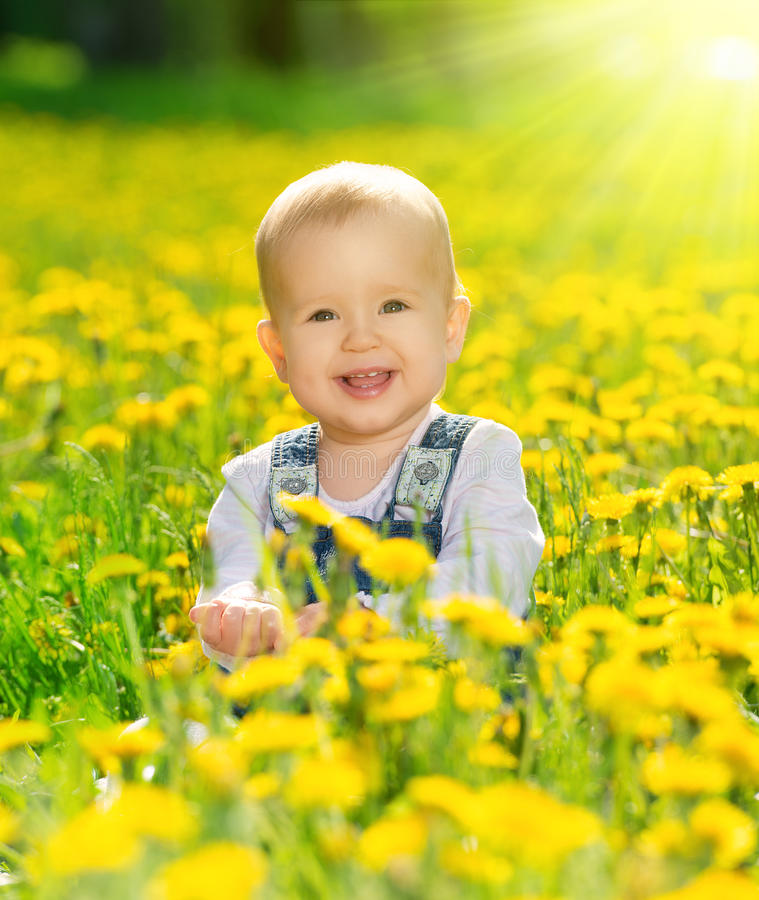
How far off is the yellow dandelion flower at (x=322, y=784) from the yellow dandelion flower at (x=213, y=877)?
0.07 m

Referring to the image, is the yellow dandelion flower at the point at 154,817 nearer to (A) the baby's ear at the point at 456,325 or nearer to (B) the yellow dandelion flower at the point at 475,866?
(B) the yellow dandelion flower at the point at 475,866

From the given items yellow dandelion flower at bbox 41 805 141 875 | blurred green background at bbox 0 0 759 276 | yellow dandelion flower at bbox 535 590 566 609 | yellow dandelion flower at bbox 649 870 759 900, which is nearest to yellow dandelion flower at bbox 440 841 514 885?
yellow dandelion flower at bbox 649 870 759 900

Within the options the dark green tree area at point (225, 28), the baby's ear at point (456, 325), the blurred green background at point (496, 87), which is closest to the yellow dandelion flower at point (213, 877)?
the baby's ear at point (456, 325)

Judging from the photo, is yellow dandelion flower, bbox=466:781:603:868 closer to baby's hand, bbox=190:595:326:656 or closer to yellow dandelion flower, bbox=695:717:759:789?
yellow dandelion flower, bbox=695:717:759:789

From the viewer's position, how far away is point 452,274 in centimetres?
190

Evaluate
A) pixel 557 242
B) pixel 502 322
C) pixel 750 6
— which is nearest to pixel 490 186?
pixel 557 242

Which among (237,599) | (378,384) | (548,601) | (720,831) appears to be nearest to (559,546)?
(548,601)

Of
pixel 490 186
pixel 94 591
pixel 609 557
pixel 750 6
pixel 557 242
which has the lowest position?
pixel 94 591

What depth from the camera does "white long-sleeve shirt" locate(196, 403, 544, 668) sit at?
164 cm

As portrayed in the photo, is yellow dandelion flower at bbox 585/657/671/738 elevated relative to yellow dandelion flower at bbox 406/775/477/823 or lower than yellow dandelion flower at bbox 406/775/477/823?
elevated

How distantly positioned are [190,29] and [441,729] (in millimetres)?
27493

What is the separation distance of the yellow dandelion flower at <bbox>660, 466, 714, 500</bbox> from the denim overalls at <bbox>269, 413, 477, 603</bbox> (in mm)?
360

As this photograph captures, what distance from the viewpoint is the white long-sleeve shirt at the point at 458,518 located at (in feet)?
5.38

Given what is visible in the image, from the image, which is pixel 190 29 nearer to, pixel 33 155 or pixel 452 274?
pixel 33 155
